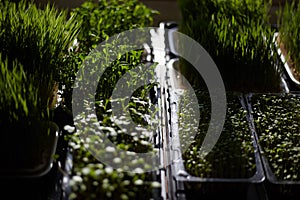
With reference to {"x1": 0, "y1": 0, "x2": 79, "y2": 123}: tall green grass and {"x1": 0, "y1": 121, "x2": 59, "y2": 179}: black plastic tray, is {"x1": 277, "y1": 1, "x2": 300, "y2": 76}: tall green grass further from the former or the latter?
{"x1": 0, "y1": 121, "x2": 59, "y2": 179}: black plastic tray

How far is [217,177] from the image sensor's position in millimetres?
1210

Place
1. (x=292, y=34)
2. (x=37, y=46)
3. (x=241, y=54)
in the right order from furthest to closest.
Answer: (x=292, y=34)
(x=241, y=54)
(x=37, y=46)

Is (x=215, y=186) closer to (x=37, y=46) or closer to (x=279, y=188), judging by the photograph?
(x=279, y=188)

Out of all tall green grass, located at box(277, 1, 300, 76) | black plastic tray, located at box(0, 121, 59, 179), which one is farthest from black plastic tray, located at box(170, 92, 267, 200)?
tall green grass, located at box(277, 1, 300, 76)

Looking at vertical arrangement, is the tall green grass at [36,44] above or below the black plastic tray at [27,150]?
above

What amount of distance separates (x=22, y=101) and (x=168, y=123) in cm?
42

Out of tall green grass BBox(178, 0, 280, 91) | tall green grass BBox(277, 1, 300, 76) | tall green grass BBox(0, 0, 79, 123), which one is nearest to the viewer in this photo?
tall green grass BBox(0, 0, 79, 123)

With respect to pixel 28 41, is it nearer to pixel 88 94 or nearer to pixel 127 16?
pixel 88 94

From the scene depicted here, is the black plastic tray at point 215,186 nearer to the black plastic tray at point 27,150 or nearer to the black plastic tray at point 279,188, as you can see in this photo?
the black plastic tray at point 279,188

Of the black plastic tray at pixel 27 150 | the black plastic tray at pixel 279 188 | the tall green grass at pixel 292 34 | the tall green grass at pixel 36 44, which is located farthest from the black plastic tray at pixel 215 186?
the tall green grass at pixel 292 34

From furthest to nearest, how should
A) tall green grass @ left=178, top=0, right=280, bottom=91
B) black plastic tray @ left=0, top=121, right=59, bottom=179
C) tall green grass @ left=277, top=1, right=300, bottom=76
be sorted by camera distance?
1. tall green grass @ left=277, top=1, right=300, bottom=76
2. tall green grass @ left=178, top=0, right=280, bottom=91
3. black plastic tray @ left=0, top=121, right=59, bottom=179

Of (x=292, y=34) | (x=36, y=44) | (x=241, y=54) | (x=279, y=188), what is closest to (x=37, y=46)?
(x=36, y=44)

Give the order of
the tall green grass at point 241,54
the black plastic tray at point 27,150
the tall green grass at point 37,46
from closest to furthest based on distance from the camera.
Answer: the black plastic tray at point 27,150 < the tall green grass at point 37,46 < the tall green grass at point 241,54

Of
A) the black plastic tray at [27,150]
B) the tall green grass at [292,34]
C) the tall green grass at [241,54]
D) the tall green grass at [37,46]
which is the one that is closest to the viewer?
the black plastic tray at [27,150]
